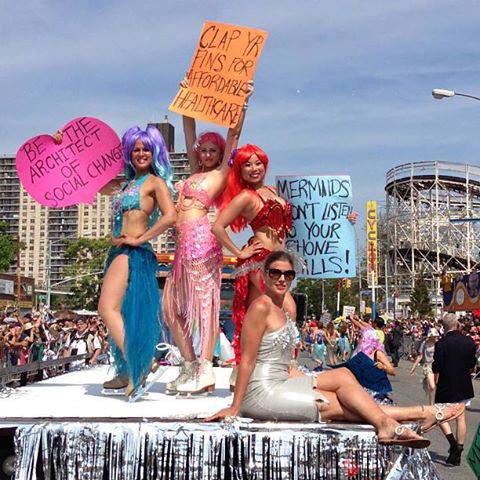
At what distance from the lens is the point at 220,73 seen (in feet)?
19.6

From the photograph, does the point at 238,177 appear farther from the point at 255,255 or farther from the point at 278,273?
the point at 278,273

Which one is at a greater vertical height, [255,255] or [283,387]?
[255,255]

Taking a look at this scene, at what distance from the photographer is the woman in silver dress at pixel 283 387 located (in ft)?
12.6

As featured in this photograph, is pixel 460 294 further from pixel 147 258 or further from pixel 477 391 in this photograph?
pixel 147 258

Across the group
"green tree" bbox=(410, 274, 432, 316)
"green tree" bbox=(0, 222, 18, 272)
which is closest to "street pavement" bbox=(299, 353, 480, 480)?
"green tree" bbox=(410, 274, 432, 316)

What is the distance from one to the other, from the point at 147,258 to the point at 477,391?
1456 cm

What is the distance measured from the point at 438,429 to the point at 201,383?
24.4 feet

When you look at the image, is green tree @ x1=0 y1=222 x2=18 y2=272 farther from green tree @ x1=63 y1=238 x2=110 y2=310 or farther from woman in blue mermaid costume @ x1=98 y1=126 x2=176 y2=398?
woman in blue mermaid costume @ x1=98 y1=126 x2=176 y2=398

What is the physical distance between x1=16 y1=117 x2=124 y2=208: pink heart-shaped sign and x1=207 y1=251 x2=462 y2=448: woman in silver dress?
2106mm

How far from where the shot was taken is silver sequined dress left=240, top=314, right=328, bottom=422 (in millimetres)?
3850

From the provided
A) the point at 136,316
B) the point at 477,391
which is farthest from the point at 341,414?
the point at 477,391

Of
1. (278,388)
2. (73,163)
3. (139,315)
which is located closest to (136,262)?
(139,315)

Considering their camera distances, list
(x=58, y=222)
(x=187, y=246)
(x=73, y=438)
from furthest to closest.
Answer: (x=58, y=222) → (x=187, y=246) → (x=73, y=438)

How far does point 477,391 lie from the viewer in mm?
18156
